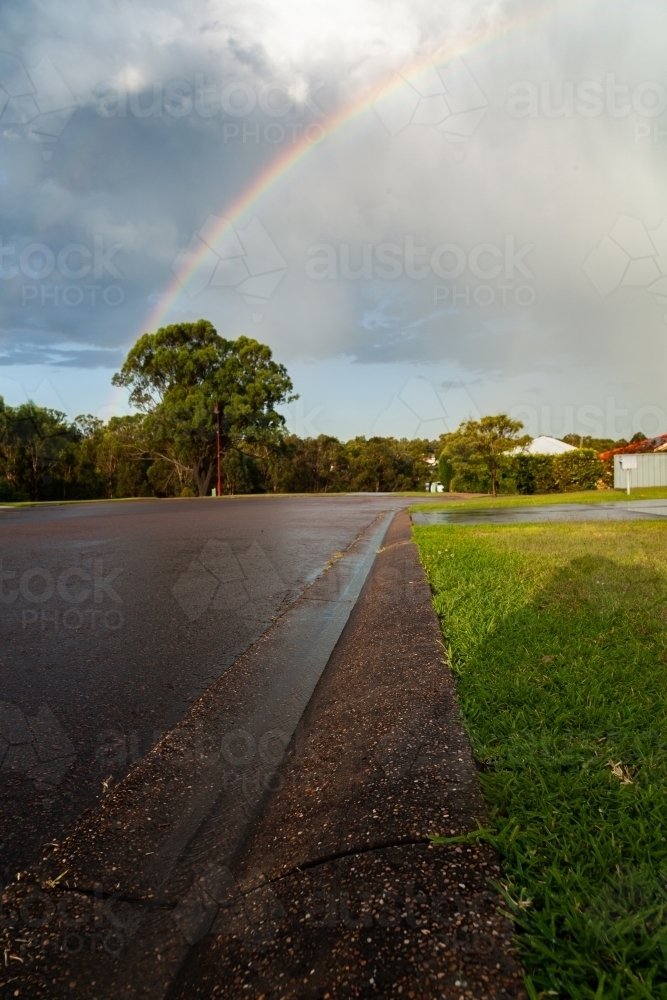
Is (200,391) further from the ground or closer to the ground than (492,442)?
further from the ground

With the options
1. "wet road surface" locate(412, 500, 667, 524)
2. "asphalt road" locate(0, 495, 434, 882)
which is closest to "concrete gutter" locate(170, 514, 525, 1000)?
"asphalt road" locate(0, 495, 434, 882)

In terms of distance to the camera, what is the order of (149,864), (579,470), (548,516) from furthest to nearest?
1. (579,470)
2. (548,516)
3. (149,864)

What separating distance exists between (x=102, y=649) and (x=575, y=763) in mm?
2682

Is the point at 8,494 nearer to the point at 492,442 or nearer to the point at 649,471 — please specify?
the point at 492,442

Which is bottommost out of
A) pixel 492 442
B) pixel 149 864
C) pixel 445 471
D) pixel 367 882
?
pixel 149 864

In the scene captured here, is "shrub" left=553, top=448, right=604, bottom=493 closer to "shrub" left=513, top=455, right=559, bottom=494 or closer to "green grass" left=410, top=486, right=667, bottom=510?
"shrub" left=513, top=455, right=559, bottom=494

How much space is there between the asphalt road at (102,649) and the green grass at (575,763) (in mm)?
1261

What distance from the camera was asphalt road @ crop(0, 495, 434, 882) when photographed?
6.29ft

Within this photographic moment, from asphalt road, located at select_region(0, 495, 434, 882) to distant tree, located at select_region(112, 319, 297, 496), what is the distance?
3621 centimetres

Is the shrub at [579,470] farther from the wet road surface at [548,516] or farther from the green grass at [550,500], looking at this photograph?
the wet road surface at [548,516]

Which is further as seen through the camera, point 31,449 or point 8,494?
point 31,449

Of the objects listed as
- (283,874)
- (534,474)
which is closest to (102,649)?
(283,874)

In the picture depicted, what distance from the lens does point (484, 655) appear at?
281cm

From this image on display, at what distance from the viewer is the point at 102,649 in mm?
3402
